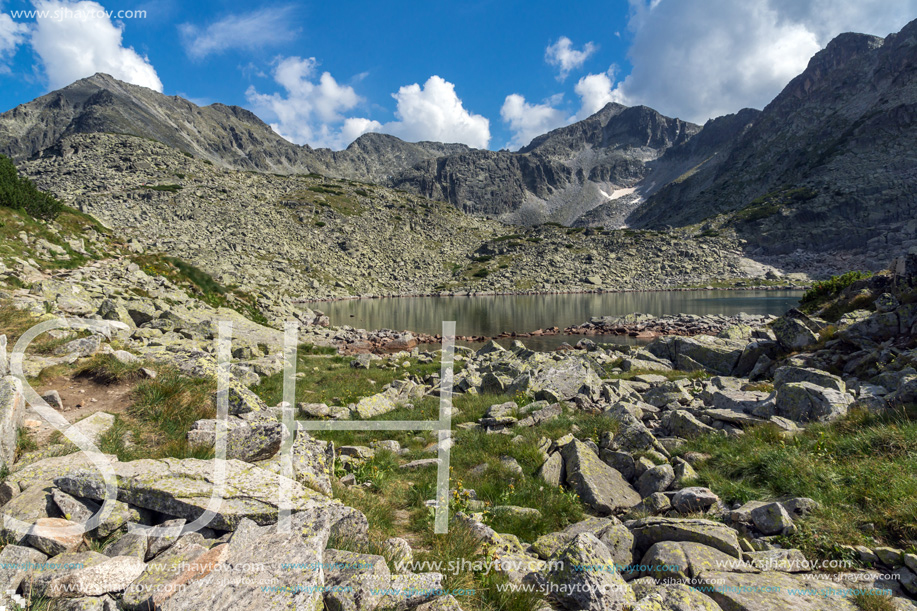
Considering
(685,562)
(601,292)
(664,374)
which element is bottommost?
(664,374)

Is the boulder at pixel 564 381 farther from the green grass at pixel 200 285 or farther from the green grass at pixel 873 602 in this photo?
the green grass at pixel 200 285

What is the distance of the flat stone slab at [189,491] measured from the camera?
397cm

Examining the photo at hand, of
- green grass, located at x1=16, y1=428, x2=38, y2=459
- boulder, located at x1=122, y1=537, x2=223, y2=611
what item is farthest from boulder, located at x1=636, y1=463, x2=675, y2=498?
green grass, located at x1=16, y1=428, x2=38, y2=459

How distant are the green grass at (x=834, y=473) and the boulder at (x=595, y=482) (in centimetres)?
140

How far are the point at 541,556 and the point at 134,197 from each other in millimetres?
136389

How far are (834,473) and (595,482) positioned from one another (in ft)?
11.6

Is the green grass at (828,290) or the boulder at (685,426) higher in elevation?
the green grass at (828,290)

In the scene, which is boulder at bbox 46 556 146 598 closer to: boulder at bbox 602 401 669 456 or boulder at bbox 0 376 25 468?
boulder at bbox 0 376 25 468

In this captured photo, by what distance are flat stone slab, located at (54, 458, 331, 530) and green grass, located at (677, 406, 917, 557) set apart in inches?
236

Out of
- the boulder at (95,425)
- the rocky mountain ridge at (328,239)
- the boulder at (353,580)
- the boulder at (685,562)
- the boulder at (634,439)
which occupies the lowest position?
the boulder at (634,439)

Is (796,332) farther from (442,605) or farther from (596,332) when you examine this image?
(596,332)

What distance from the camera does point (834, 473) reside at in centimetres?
578

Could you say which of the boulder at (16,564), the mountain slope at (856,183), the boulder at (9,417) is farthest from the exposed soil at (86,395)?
the mountain slope at (856,183)

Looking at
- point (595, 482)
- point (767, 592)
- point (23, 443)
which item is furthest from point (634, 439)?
point (23, 443)
